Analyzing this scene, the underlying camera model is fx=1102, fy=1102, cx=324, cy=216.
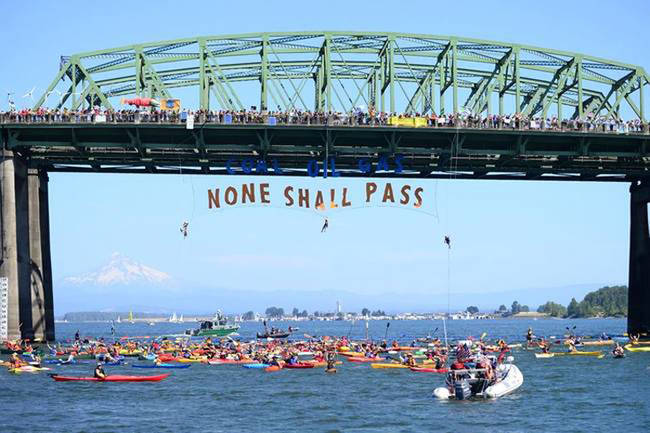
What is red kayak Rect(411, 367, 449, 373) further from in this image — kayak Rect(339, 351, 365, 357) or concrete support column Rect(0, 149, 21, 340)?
concrete support column Rect(0, 149, 21, 340)

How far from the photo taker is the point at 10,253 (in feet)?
336

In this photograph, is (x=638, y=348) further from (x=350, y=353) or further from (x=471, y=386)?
(x=471, y=386)

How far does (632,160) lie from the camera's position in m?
120

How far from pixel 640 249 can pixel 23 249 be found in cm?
6821

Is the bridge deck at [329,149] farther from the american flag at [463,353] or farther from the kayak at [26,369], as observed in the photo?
the american flag at [463,353]

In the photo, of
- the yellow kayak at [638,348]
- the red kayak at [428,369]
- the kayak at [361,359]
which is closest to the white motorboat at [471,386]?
the red kayak at [428,369]

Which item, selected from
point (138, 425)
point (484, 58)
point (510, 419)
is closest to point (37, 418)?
point (138, 425)

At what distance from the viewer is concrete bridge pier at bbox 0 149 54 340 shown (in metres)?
103

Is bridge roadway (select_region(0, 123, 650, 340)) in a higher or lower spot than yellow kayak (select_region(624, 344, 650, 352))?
higher

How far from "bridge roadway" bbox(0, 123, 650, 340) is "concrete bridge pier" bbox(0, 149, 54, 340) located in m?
0.10

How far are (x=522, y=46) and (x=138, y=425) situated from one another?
7247 centimetres

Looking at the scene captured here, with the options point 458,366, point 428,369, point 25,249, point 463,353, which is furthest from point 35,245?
point 458,366

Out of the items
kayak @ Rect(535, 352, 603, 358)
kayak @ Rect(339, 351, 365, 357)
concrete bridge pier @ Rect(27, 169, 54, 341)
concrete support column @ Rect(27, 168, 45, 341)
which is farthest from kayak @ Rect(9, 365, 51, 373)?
kayak @ Rect(535, 352, 603, 358)

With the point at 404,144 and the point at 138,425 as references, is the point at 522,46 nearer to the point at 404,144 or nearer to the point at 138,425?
the point at 404,144
